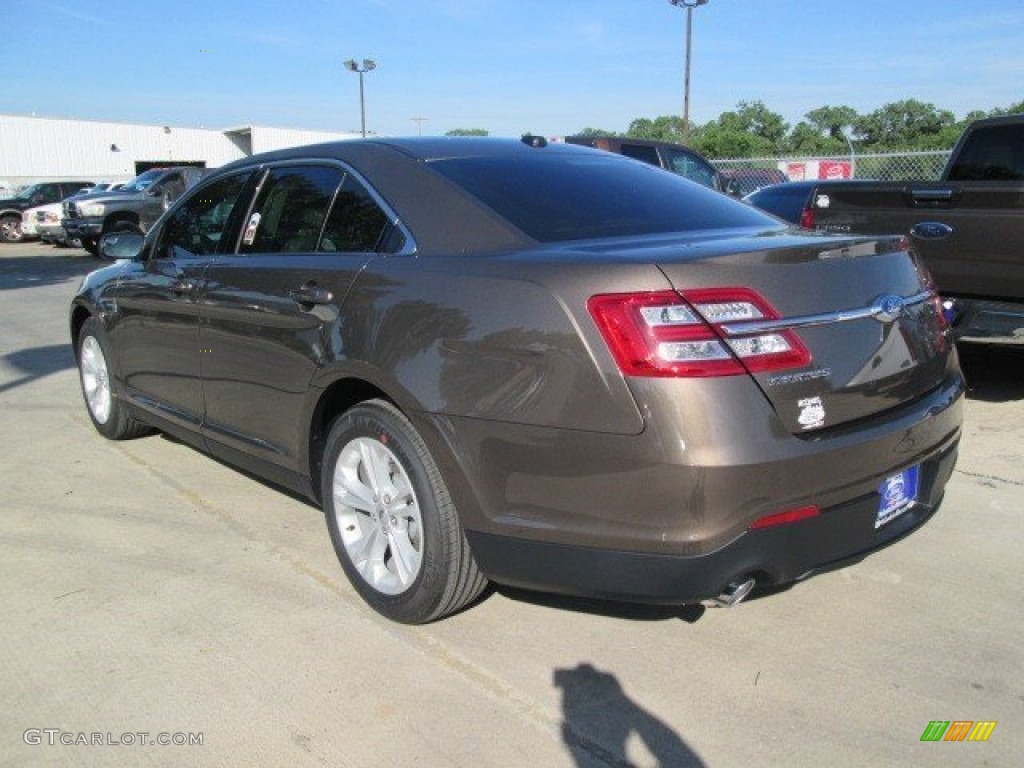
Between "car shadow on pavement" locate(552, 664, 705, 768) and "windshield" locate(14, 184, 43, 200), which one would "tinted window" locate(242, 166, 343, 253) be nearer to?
"car shadow on pavement" locate(552, 664, 705, 768)

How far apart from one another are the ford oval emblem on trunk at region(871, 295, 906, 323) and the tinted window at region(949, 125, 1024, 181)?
4428mm

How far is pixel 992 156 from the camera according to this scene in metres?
6.58

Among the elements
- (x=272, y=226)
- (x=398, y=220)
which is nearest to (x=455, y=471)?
(x=398, y=220)

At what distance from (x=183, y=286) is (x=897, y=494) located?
10.3ft

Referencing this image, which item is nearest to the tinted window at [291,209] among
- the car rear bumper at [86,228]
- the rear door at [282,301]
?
the rear door at [282,301]

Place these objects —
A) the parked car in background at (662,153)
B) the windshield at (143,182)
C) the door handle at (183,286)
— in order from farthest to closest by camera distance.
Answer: the windshield at (143,182) → the parked car in background at (662,153) → the door handle at (183,286)

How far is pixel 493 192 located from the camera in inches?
123

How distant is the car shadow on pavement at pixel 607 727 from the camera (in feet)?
7.97

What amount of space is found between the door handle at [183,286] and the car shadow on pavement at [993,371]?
5.03 meters

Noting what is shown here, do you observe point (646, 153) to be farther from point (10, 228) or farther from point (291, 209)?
point (10, 228)

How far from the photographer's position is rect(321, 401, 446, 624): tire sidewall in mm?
2875

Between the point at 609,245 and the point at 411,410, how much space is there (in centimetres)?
80

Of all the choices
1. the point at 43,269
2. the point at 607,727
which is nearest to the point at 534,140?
the point at 607,727

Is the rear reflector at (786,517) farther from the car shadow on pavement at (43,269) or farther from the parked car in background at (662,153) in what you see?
the car shadow on pavement at (43,269)
